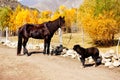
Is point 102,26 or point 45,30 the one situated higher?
point 102,26

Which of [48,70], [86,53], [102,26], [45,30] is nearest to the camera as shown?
[48,70]

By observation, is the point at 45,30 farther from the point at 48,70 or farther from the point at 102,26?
the point at 102,26

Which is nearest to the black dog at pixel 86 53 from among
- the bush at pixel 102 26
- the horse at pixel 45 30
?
the horse at pixel 45 30

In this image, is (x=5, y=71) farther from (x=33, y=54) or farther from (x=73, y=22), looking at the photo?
(x=73, y=22)

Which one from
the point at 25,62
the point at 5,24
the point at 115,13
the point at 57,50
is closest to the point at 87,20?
the point at 115,13

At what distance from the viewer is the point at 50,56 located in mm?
18656

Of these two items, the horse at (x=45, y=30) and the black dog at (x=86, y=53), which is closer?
the black dog at (x=86, y=53)

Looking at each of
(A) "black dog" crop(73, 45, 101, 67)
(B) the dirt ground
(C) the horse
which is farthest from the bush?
(A) "black dog" crop(73, 45, 101, 67)

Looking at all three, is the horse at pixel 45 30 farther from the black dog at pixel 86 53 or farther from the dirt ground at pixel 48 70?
the black dog at pixel 86 53

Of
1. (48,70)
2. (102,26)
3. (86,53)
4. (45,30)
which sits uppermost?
(102,26)

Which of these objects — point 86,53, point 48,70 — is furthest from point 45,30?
point 48,70

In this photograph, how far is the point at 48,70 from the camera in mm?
15117

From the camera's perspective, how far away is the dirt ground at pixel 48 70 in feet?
45.8

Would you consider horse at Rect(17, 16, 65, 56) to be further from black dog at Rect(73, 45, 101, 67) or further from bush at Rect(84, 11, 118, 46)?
bush at Rect(84, 11, 118, 46)
